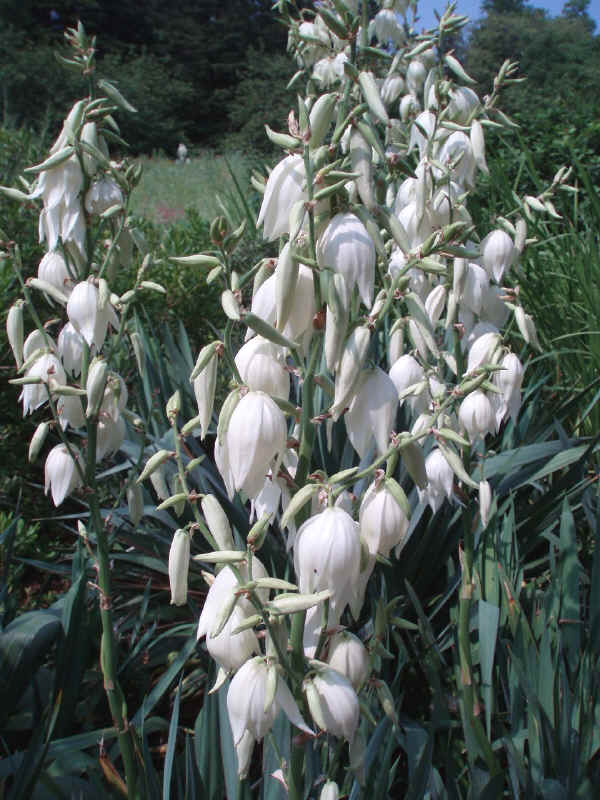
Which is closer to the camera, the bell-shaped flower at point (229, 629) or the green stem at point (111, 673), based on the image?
the bell-shaped flower at point (229, 629)

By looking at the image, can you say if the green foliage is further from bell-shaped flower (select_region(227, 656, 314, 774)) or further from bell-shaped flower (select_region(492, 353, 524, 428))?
bell-shaped flower (select_region(227, 656, 314, 774))

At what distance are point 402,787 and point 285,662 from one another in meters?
0.87

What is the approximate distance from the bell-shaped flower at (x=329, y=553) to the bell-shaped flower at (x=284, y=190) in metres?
0.34

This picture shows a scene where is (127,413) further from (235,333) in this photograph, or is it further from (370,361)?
(235,333)

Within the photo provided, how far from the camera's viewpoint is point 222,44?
2048 cm

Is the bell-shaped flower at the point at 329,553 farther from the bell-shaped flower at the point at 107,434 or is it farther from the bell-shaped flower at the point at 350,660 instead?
the bell-shaped flower at the point at 107,434

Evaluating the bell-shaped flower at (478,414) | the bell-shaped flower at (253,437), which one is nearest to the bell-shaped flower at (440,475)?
the bell-shaped flower at (478,414)

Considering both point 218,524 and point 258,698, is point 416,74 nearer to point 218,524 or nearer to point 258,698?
point 218,524

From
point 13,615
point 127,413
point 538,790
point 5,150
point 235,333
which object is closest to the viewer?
point 538,790

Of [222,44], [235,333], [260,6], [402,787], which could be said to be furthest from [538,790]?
[260,6]

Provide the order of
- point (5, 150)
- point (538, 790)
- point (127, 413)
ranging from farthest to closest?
point (5, 150) → point (127, 413) → point (538, 790)

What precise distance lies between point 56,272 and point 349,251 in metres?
0.76

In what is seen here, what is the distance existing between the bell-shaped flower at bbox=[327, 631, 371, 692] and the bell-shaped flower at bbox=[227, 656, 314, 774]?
0.08 metres

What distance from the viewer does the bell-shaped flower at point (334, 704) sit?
674 mm
